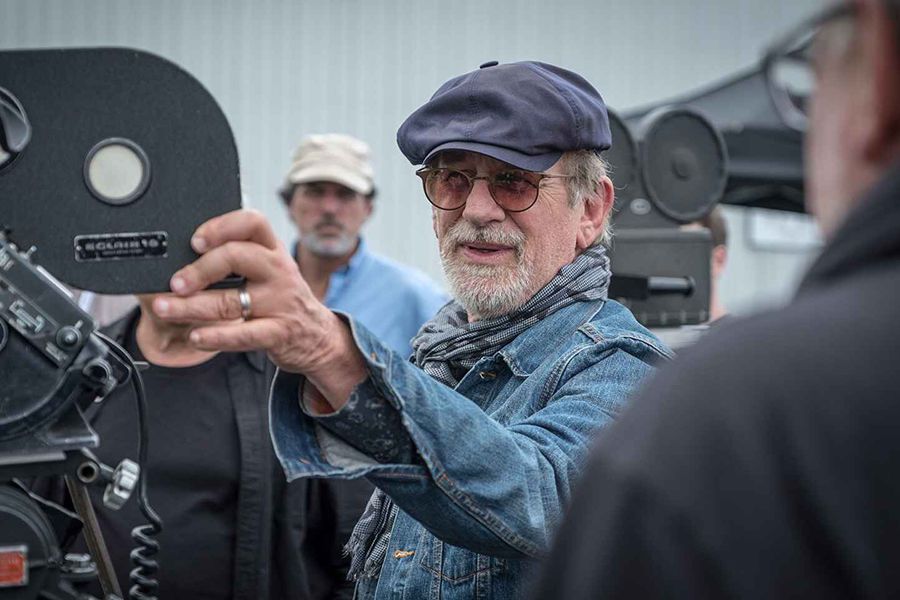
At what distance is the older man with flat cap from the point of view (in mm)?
1410

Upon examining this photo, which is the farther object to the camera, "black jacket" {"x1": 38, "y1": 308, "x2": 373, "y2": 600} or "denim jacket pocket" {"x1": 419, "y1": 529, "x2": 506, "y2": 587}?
"black jacket" {"x1": 38, "y1": 308, "x2": 373, "y2": 600}

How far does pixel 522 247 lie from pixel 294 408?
2.22 feet

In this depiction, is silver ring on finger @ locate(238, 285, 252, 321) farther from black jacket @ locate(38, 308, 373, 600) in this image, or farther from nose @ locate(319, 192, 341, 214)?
nose @ locate(319, 192, 341, 214)

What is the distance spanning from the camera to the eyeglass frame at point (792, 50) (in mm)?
877

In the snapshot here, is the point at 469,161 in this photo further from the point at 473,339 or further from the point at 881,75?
the point at 881,75

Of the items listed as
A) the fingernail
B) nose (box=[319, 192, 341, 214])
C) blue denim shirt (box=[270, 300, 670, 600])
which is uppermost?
the fingernail

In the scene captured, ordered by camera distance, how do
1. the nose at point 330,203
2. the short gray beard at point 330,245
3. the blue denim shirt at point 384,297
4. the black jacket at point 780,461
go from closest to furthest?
the black jacket at point 780,461 → the blue denim shirt at point 384,297 → the short gray beard at point 330,245 → the nose at point 330,203

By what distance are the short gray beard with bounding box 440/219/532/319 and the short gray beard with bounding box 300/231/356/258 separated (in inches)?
102

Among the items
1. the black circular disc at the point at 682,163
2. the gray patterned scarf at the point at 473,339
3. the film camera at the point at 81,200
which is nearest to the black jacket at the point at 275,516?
the gray patterned scarf at the point at 473,339

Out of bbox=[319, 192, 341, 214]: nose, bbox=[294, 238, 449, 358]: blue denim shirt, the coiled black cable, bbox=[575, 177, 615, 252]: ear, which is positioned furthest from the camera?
bbox=[319, 192, 341, 214]: nose

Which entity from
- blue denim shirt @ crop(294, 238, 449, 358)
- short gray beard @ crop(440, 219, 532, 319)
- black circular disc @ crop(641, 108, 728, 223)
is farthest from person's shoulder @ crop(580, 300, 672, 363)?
blue denim shirt @ crop(294, 238, 449, 358)

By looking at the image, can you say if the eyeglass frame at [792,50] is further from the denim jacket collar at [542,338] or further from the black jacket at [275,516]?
the black jacket at [275,516]

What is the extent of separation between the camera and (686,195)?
3633 millimetres

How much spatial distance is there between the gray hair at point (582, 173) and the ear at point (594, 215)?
0.02m
